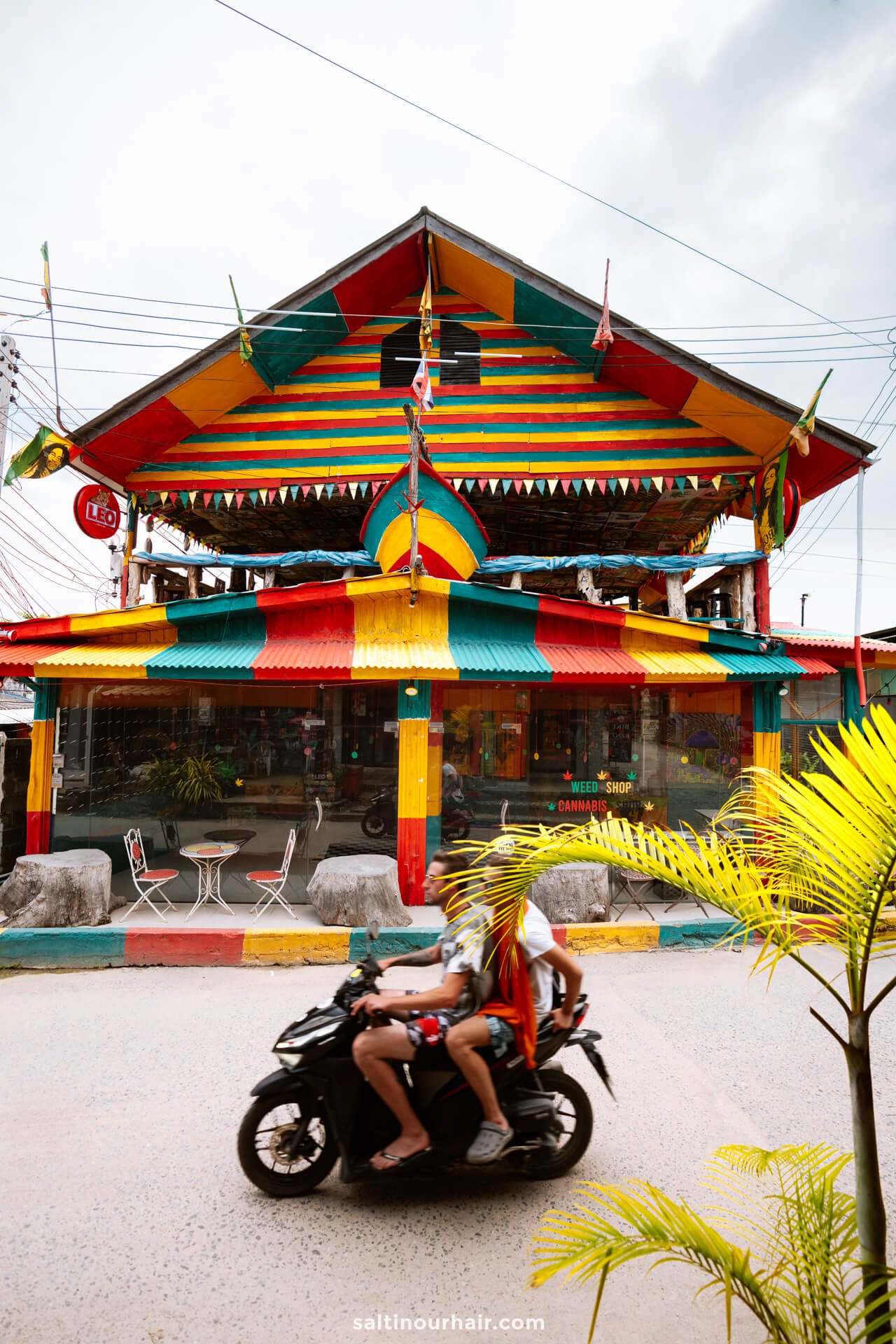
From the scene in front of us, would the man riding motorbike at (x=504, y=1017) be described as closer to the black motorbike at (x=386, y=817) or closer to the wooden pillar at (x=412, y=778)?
the wooden pillar at (x=412, y=778)

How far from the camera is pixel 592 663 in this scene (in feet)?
28.2

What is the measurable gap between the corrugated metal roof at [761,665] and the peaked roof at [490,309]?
134 inches

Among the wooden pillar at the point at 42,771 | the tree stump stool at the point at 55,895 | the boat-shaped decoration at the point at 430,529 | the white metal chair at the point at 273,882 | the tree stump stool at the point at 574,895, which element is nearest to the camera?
the tree stump stool at the point at 55,895

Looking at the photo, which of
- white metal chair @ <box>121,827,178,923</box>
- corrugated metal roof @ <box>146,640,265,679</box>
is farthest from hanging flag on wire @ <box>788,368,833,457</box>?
white metal chair @ <box>121,827,178,923</box>

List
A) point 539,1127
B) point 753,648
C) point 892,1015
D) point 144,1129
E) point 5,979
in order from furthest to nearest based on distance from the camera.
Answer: point 753,648
point 5,979
point 892,1015
point 144,1129
point 539,1127

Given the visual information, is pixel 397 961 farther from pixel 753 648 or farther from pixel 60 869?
pixel 753 648

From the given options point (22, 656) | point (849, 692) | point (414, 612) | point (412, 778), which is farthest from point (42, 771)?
point (849, 692)

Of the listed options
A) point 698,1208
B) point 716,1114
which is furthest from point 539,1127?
point 716,1114

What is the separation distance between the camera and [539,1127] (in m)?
3.62

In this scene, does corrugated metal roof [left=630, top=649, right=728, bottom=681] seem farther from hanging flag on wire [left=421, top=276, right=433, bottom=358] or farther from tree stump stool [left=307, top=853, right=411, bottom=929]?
hanging flag on wire [left=421, top=276, right=433, bottom=358]

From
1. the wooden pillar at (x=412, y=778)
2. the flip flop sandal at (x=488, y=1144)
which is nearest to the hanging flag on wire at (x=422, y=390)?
the wooden pillar at (x=412, y=778)

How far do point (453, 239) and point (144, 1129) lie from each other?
36.6ft

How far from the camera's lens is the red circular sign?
10.7 metres

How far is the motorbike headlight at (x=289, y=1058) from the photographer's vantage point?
3553mm
